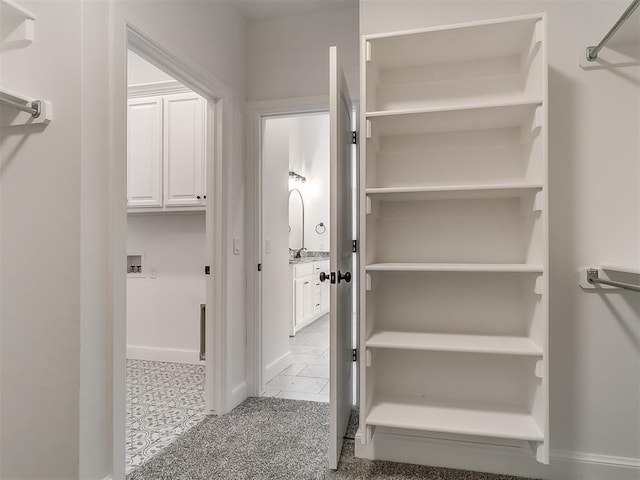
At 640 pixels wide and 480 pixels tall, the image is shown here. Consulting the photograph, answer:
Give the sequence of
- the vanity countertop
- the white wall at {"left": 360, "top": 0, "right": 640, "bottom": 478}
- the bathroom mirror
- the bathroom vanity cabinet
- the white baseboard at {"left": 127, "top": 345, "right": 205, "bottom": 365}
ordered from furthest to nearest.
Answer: the bathroom mirror < the bathroom vanity cabinet < the vanity countertop < the white baseboard at {"left": 127, "top": 345, "right": 205, "bottom": 365} < the white wall at {"left": 360, "top": 0, "right": 640, "bottom": 478}

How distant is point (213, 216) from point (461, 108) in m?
1.59

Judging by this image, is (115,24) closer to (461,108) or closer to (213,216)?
(213,216)

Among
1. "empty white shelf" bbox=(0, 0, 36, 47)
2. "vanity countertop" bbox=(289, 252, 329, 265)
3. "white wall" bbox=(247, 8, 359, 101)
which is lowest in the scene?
"vanity countertop" bbox=(289, 252, 329, 265)

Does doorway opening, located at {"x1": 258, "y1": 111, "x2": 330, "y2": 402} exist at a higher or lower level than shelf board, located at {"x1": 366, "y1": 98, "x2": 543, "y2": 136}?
lower

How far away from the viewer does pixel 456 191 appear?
1.67m

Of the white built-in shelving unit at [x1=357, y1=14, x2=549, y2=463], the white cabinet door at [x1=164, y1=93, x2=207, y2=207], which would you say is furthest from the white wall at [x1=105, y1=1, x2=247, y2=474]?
the white built-in shelving unit at [x1=357, y1=14, x2=549, y2=463]

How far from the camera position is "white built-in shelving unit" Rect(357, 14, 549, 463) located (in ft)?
5.36

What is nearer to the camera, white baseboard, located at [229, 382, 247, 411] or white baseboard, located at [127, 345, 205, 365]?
white baseboard, located at [229, 382, 247, 411]

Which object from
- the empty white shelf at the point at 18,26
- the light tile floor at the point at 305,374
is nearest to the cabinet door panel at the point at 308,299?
the light tile floor at the point at 305,374

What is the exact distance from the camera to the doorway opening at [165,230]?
335cm

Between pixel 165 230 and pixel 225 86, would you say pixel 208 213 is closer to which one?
pixel 225 86

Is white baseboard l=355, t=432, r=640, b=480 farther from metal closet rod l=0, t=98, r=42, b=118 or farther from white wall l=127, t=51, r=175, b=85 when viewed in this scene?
white wall l=127, t=51, r=175, b=85

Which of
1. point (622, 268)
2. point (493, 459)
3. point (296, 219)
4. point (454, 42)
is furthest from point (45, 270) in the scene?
point (296, 219)

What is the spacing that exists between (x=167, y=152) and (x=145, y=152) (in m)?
0.22
